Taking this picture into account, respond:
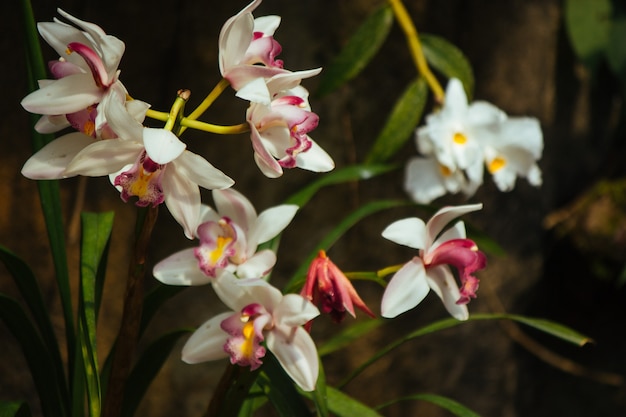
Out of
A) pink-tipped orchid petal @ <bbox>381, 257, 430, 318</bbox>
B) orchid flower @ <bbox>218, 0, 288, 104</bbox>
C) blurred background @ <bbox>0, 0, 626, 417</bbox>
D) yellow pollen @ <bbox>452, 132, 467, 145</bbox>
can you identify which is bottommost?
blurred background @ <bbox>0, 0, 626, 417</bbox>

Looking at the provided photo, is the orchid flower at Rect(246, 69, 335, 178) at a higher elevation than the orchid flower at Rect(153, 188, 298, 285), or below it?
higher

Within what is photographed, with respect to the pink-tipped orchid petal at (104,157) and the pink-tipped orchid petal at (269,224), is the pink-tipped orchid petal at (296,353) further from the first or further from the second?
the pink-tipped orchid petal at (104,157)

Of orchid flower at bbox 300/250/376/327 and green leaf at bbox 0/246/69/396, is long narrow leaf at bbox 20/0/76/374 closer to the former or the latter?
green leaf at bbox 0/246/69/396

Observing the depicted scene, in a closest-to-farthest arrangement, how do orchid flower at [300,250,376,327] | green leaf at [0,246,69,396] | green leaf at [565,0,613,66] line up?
1. orchid flower at [300,250,376,327]
2. green leaf at [0,246,69,396]
3. green leaf at [565,0,613,66]

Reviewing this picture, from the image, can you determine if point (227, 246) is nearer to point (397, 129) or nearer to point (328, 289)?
point (328, 289)

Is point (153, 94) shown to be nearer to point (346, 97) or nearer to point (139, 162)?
point (346, 97)

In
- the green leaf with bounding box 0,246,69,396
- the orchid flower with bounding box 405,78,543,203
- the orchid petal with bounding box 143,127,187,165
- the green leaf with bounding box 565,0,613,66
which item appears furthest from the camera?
the green leaf with bounding box 565,0,613,66

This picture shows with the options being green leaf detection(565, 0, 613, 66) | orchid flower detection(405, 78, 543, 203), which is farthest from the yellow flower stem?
green leaf detection(565, 0, 613, 66)
